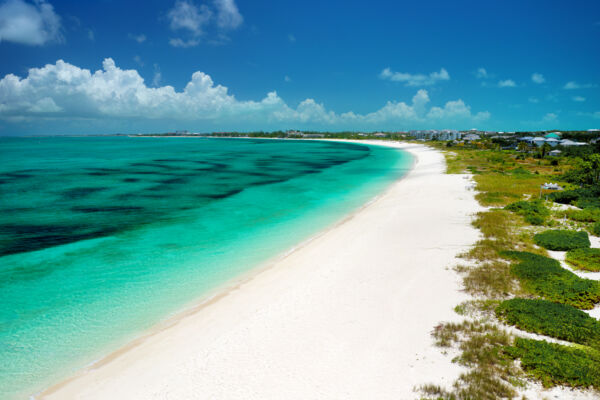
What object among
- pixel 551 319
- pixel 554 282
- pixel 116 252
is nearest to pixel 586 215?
pixel 554 282

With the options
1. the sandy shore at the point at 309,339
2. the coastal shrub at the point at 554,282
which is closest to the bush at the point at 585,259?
the coastal shrub at the point at 554,282

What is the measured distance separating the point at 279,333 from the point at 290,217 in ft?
50.9

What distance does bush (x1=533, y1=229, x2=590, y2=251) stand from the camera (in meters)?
13.9

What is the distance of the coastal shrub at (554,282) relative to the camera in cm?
966

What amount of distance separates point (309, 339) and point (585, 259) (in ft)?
39.4

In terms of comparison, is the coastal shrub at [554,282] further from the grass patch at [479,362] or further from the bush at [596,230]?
the bush at [596,230]

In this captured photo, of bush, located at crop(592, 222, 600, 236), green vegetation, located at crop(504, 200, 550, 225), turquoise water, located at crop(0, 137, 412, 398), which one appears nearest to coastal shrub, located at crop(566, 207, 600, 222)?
green vegetation, located at crop(504, 200, 550, 225)

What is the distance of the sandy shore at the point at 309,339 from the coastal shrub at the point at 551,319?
60.7 inches

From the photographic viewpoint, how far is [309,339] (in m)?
8.88

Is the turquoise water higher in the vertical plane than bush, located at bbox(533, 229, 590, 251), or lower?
lower

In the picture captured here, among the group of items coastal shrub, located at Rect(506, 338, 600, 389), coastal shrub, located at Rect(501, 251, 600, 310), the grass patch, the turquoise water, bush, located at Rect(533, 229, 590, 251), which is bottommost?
the turquoise water

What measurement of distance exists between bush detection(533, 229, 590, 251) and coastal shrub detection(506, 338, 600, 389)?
843cm

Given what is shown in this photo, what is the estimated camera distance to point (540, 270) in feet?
37.3

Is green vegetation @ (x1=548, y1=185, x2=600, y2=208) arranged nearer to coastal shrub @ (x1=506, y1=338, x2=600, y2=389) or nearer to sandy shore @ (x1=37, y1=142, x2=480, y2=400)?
sandy shore @ (x1=37, y1=142, x2=480, y2=400)
